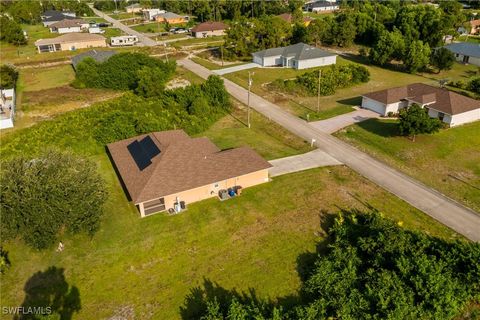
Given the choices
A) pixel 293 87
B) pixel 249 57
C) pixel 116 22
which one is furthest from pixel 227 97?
pixel 116 22

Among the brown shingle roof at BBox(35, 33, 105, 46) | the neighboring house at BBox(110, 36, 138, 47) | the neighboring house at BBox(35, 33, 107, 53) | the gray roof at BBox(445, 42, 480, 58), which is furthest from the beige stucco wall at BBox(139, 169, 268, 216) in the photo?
the brown shingle roof at BBox(35, 33, 105, 46)

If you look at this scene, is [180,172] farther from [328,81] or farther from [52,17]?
[52,17]

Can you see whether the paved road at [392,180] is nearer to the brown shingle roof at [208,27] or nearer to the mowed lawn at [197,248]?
the mowed lawn at [197,248]

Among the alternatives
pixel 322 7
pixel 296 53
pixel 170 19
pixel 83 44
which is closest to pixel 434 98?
pixel 296 53

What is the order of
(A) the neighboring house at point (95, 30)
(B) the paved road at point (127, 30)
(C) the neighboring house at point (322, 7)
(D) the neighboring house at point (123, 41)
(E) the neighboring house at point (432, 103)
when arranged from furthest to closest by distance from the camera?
(C) the neighboring house at point (322, 7) → (A) the neighboring house at point (95, 30) → (B) the paved road at point (127, 30) → (D) the neighboring house at point (123, 41) → (E) the neighboring house at point (432, 103)

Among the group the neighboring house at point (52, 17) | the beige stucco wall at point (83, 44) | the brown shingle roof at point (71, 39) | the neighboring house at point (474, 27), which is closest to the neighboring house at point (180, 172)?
the beige stucco wall at point (83, 44)
